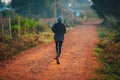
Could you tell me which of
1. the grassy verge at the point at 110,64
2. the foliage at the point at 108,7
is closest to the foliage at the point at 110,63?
the grassy verge at the point at 110,64

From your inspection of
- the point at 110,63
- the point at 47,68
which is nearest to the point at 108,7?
the point at 110,63

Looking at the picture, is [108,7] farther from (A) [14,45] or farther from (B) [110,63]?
(B) [110,63]

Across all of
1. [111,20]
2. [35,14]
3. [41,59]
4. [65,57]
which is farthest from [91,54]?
[35,14]

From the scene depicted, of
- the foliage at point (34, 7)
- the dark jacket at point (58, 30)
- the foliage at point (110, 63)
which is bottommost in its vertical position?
the foliage at point (34, 7)

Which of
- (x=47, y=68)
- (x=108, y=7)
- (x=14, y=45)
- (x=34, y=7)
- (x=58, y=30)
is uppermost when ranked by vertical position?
(x=58, y=30)

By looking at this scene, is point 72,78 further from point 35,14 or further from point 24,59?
point 35,14

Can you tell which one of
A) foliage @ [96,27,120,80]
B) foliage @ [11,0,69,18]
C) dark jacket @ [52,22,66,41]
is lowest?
foliage @ [11,0,69,18]

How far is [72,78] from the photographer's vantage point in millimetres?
9289

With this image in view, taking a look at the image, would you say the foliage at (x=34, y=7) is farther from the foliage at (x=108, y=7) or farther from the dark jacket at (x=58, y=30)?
the dark jacket at (x=58, y=30)

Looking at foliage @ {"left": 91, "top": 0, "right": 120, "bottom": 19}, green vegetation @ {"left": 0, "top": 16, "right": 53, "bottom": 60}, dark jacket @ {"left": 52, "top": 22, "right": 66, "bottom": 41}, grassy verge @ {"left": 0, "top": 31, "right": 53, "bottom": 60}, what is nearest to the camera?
dark jacket @ {"left": 52, "top": 22, "right": 66, "bottom": 41}

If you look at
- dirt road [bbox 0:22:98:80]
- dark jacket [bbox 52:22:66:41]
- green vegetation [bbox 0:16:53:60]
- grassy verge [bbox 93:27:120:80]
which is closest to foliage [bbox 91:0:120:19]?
green vegetation [bbox 0:16:53:60]

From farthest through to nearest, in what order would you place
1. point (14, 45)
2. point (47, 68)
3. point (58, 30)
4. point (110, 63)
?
point (14, 45) → point (110, 63) → point (58, 30) → point (47, 68)

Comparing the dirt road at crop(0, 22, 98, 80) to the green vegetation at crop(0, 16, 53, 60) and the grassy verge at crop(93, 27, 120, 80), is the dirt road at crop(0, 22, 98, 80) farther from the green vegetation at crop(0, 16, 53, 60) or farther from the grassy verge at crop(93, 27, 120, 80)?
the green vegetation at crop(0, 16, 53, 60)

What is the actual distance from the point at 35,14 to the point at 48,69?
45006mm
